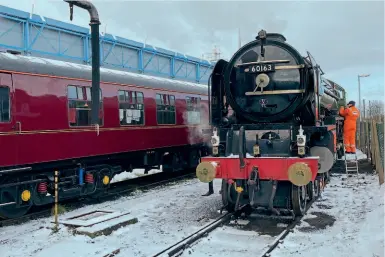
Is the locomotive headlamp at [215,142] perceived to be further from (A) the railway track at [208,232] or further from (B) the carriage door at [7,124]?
(B) the carriage door at [7,124]

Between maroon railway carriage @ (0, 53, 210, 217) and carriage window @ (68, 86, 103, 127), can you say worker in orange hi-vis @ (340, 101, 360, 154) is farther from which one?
carriage window @ (68, 86, 103, 127)

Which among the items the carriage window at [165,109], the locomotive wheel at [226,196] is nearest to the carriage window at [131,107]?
the carriage window at [165,109]

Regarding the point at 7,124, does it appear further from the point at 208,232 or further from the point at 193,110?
the point at 193,110

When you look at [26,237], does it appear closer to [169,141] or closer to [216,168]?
[216,168]

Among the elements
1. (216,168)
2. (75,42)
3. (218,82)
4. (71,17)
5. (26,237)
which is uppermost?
(75,42)

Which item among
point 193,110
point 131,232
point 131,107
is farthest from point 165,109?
point 131,232

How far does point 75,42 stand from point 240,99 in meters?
15.1

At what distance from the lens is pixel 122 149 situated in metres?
10.6

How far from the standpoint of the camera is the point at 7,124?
7617mm

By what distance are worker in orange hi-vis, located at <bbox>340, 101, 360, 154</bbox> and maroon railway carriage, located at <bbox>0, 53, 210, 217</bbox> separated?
5417 mm

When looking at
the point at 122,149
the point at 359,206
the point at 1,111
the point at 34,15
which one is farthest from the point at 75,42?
the point at 359,206

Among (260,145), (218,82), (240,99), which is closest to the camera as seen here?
(260,145)

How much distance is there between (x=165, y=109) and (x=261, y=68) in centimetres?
538

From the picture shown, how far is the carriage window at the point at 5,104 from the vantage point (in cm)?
762
